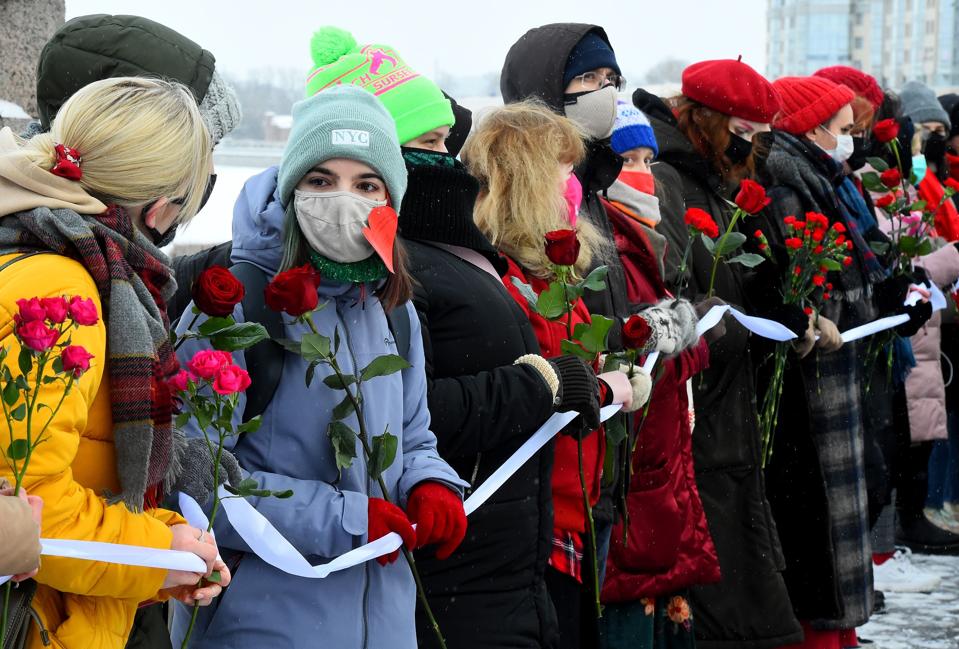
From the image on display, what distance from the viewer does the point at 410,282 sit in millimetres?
3230

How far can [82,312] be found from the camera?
2.09 meters

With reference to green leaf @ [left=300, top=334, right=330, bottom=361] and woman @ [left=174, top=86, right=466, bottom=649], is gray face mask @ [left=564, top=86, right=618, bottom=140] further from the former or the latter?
green leaf @ [left=300, top=334, right=330, bottom=361]

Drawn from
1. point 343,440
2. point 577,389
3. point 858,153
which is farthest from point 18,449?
point 858,153

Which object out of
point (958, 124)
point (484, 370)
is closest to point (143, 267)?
point (484, 370)

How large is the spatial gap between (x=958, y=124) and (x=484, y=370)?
23.8 ft

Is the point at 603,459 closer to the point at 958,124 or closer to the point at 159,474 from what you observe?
the point at 159,474

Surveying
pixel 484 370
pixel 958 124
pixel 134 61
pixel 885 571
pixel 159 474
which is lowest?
pixel 885 571

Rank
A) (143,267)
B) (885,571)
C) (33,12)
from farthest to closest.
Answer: (885,571) < (33,12) < (143,267)

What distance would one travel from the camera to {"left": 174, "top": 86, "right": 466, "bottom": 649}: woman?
9.47 ft

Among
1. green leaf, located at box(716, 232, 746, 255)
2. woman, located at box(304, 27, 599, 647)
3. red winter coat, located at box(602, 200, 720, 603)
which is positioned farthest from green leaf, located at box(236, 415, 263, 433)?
green leaf, located at box(716, 232, 746, 255)

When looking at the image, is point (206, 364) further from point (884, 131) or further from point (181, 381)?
point (884, 131)

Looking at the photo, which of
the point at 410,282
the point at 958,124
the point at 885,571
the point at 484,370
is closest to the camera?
the point at 410,282

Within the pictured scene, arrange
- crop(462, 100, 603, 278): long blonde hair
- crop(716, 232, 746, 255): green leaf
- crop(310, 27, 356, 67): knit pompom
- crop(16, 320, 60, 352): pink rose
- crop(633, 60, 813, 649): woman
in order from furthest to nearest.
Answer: crop(633, 60, 813, 649): woman → crop(716, 232, 746, 255): green leaf → crop(310, 27, 356, 67): knit pompom → crop(462, 100, 603, 278): long blonde hair → crop(16, 320, 60, 352): pink rose

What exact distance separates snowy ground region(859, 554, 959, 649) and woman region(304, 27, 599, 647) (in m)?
3.30
